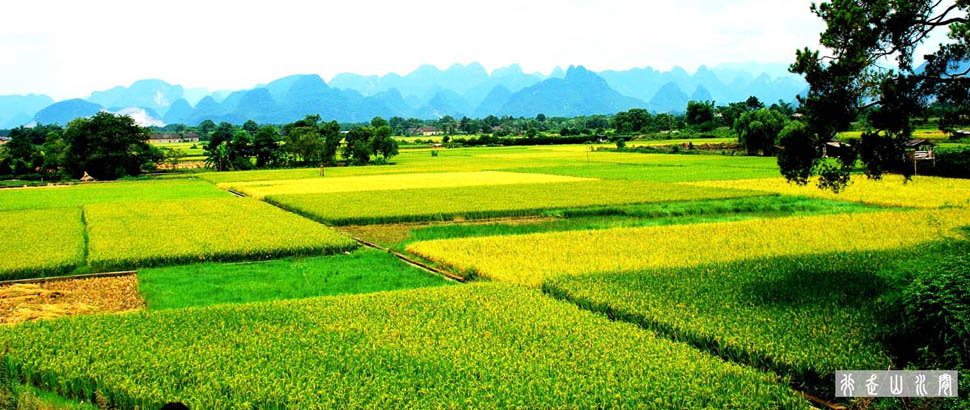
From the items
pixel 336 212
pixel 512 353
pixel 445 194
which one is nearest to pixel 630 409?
pixel 512 353

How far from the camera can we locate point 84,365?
9.09 metres

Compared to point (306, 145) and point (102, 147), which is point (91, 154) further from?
point (306, 145)

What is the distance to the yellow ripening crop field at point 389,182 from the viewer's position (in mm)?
41000

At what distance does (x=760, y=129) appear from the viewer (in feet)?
222

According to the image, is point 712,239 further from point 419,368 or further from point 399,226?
point 419,368

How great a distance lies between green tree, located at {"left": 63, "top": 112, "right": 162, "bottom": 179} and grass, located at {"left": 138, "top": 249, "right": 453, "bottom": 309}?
52047 millimetres

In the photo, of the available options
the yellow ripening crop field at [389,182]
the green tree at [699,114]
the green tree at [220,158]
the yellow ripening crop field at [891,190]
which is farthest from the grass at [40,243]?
the green tree at [699,114]

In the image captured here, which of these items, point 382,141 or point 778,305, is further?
point 382,141

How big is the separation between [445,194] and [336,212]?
26.4 ft

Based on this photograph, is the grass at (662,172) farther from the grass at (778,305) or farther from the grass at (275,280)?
the grass at (778,305)

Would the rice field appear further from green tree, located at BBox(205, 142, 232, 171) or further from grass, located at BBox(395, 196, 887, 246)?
green tree, located at BBox(205, 142, 232, 171)

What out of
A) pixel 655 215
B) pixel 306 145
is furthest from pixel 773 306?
pixel 306 145

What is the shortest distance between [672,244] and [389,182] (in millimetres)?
29083

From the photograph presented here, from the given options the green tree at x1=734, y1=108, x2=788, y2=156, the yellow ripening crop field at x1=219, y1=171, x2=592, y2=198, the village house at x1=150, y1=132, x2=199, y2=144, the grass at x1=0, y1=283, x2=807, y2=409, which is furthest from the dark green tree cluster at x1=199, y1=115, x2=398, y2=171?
the village house at x1=150, y1=132, x2=199, y2=144
